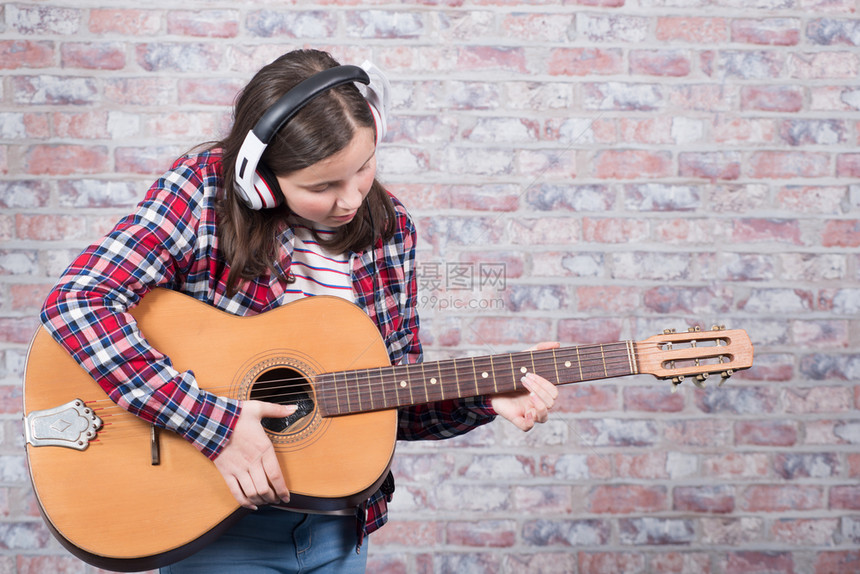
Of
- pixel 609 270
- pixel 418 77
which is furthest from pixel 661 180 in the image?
pixel 418 77

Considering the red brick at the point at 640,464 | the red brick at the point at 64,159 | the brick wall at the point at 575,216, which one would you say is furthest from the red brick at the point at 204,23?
the red brick at the point at 640,464

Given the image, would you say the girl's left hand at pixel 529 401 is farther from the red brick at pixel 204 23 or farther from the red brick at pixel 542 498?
the red brick at pixel 204 23

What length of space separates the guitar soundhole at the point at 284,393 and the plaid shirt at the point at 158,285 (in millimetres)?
114

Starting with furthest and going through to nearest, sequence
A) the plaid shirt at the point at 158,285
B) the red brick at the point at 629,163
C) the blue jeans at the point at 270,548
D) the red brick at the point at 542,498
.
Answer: the red brick at the point at 542,498, the red brick at the point at 629,163, the blue jeans at the point at 270,548, the plaid shirt at the point at 158,285

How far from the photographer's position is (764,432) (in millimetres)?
2047

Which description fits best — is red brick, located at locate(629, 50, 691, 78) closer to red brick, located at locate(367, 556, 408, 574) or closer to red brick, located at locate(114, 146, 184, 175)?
red brick, located at locate(114, 146, 184, 175)

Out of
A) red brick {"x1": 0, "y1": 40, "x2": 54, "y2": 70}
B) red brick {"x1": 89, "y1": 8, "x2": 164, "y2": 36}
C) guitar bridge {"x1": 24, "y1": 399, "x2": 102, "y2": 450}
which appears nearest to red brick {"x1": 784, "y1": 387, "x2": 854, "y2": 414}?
guitar bridge {"x1": 24, "y1": 399, "x2": 102, "y2": 450}

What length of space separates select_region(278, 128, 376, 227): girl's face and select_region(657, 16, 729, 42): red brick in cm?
123

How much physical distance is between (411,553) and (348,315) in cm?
119

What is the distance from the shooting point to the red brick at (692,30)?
1926 millimetres

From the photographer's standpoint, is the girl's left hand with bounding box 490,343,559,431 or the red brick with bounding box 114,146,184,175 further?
the red brick with bounding box 114,146,184,175

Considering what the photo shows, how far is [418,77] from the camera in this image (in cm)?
191

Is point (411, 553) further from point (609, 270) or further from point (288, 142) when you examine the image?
point (288, 142)

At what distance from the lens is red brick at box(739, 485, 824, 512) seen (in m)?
2.07
